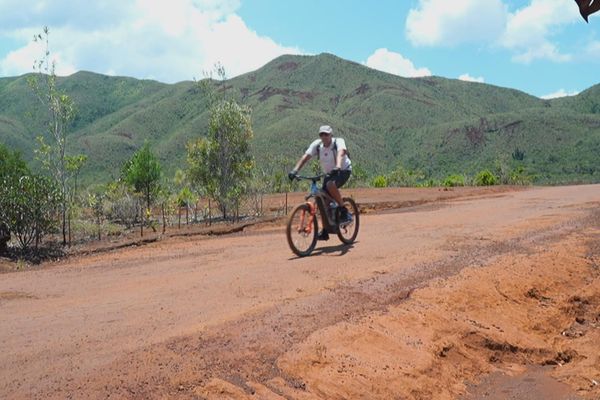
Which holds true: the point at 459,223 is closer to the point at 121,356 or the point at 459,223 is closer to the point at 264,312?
the point at 264,312

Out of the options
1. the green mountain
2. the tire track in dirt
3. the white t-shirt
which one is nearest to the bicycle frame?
the white t-shirt

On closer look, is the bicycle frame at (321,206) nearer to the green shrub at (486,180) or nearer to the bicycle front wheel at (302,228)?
Answer: the bicycle front wheel at (302,228)

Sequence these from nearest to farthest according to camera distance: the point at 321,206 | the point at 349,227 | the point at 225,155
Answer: the point at 321,206 → the point at 349,227 → the point at 225,155

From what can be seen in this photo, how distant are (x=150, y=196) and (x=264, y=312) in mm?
24070

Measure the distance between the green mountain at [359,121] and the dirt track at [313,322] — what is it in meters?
53.1

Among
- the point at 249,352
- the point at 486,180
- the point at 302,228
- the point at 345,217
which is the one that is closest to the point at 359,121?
the point at 486,180

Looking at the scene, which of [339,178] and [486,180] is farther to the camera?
[486,180]

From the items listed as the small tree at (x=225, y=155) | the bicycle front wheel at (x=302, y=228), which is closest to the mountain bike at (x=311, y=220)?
the bicycle front wheel at (x=302, y=228)

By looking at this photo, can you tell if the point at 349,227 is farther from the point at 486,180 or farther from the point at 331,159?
the point at 486,180

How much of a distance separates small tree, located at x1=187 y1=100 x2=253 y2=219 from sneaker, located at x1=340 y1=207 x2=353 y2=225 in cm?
1573

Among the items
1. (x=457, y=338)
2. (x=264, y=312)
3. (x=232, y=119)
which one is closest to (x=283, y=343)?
(x=264, y=312)

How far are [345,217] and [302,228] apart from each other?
95 cm

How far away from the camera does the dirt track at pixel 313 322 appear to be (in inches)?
179

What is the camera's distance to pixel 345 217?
9617mm
